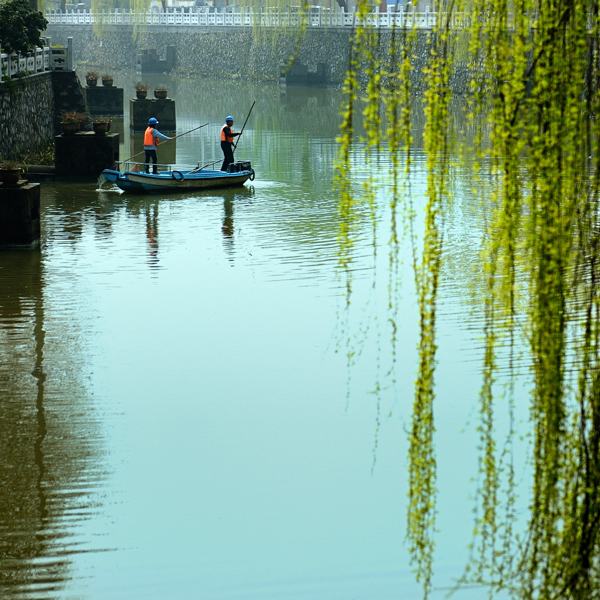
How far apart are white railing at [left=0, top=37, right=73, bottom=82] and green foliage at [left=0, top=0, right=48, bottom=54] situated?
267mm

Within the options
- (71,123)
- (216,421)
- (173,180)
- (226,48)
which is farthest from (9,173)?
(226,48)

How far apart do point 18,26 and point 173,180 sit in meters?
5.96

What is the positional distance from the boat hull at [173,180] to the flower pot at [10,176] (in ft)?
16.2

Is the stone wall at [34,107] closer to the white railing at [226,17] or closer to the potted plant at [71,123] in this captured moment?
the potted plant at [71,123]

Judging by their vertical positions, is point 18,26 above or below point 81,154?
above

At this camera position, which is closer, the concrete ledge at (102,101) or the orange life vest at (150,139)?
the orange life vest at (150,139)

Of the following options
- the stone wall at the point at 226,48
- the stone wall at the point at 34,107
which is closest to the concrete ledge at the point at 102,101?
the stone wall at the point at 34,107

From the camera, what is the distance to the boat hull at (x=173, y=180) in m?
18.6

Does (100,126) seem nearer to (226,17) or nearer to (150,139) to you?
(150,139)

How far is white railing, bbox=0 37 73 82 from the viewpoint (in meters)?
21.1

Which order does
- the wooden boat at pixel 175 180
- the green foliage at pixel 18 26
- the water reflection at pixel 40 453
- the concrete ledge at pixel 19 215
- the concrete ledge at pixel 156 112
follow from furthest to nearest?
the concrete ledge at pixel 156 112 → the green foliage at pixel 18 26 → the wooden boat at pixel 175 180 → the concrete ledge at pixel 19 215 → the water reflection at pixel 40 453

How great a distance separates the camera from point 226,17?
194 feet

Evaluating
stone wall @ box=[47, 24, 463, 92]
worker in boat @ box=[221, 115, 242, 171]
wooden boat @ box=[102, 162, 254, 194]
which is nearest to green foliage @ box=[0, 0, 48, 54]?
wooden boat @ box=[102, 162, 254, 194]

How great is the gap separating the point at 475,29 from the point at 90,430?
4.66m
